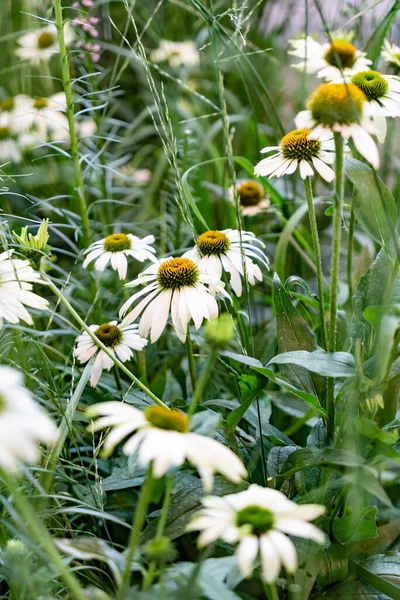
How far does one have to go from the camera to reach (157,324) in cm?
59

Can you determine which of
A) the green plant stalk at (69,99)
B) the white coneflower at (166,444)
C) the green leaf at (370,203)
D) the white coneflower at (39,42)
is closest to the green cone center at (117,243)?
the green plant stalk at (69,99)

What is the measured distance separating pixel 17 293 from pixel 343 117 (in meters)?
0.28

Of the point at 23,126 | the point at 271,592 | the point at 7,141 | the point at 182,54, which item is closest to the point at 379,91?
the point at 271,592

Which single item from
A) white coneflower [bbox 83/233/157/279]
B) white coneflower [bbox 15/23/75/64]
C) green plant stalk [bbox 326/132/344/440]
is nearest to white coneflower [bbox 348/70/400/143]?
green plant stalk [bbox 326/132/344/440]

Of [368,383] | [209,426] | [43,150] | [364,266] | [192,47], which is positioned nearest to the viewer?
[209,426]

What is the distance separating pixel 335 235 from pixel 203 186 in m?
0.66

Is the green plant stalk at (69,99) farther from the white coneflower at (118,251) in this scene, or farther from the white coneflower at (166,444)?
the white coneflower at (166,444)

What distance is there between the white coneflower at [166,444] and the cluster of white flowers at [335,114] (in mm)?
218

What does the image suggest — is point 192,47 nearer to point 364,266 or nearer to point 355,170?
point 364,266

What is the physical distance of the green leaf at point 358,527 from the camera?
1.73 ft

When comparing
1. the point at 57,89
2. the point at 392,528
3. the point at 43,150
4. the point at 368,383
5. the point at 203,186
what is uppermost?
the point at 57,89

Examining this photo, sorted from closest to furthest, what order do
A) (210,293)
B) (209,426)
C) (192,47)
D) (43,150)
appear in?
(209,426) < (210,293) < (43,150) < (192,47)

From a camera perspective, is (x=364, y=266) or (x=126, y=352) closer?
(x=126, y=352)

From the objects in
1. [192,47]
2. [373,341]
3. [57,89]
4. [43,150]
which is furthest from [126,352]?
[192,47]
